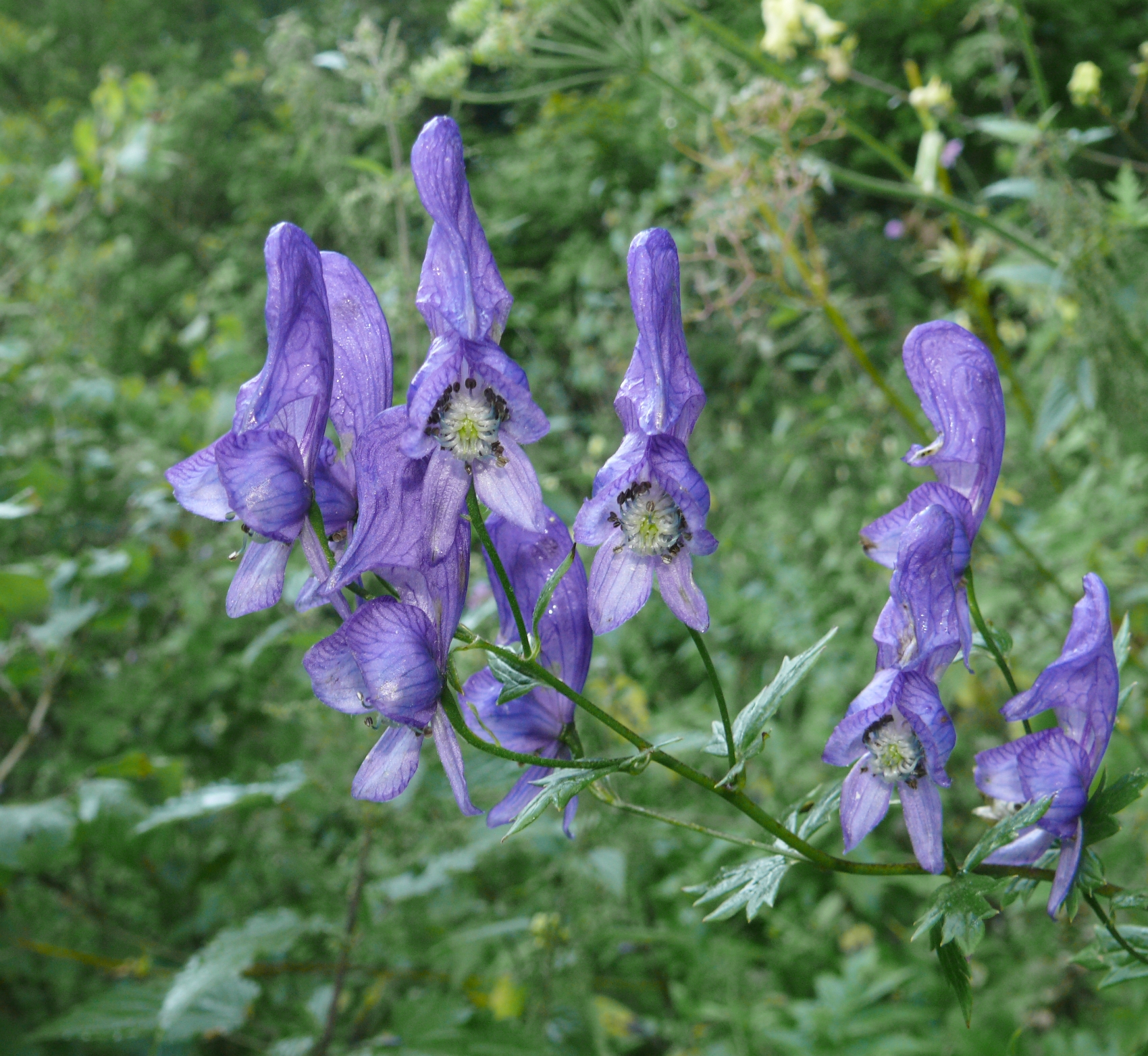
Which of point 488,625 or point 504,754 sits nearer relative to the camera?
point 504,754

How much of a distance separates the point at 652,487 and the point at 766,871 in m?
0.20

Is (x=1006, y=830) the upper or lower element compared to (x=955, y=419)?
lower

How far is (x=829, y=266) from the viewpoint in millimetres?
3574

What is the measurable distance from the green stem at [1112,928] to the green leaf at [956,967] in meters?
0.07

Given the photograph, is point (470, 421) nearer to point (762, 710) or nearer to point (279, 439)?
point (279, 439)

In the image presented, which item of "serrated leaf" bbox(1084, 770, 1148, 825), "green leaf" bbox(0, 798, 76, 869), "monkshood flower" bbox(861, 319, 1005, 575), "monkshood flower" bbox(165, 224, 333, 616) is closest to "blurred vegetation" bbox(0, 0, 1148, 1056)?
"green leaf" bbox(0, 798, 76, 869)

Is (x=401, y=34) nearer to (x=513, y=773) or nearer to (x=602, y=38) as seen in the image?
(x=602, y=38)

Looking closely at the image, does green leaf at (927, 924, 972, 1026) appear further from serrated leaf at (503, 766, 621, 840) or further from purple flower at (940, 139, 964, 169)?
purple flower at (940, 139, 964, 169)

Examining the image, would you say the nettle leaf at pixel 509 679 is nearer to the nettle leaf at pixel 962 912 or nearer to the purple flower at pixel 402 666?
the purple flower at pixel 402 666

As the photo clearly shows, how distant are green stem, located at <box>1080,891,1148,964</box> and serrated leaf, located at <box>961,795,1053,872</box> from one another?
5 cm

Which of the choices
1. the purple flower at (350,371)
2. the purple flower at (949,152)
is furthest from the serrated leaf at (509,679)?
the purple flower at (949,152)

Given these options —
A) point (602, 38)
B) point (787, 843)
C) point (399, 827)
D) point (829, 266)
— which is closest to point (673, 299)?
point (787, 843)

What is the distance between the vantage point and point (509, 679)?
1.58 feet

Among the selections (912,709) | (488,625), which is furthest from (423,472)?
(488,625)
